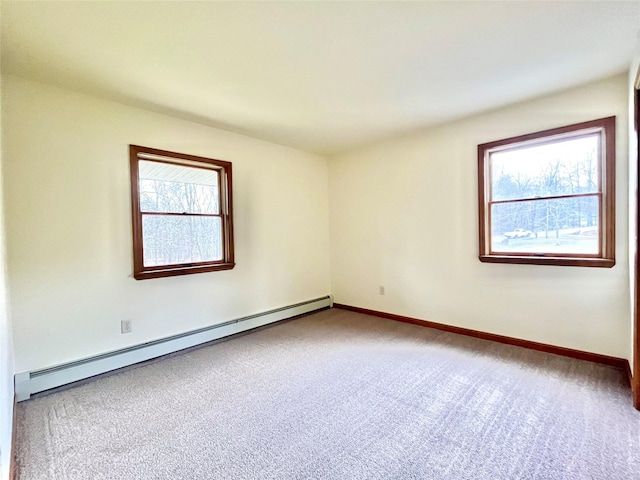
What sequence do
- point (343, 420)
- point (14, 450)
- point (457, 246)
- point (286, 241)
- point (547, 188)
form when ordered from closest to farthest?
1. point (14, 450)
2. point (343, 420)
3. point (547, 188)
4. point (457, 246)
5. point (286, 241)

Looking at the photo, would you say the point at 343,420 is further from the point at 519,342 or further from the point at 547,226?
the point at 547,226

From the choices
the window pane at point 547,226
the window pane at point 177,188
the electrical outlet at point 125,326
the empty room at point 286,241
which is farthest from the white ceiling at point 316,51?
the electrical outlet at point 125,326

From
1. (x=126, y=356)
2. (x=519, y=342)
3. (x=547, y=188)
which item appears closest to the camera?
(x=126, y=356)

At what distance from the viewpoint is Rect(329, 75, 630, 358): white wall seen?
2.71 m

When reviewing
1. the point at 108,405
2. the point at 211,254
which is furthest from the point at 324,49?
the point at 108,405

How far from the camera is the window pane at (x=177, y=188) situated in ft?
10.2

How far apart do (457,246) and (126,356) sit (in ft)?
12.1

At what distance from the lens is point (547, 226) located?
3.03 metres

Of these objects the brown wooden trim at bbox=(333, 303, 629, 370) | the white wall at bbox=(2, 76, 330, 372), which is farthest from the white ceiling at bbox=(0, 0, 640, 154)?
the brown wooden trim at bbox=(333, 303, 629, 370)

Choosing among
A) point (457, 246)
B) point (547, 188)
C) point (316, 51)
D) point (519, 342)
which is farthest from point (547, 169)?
point (316, 51)

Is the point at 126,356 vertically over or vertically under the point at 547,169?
under

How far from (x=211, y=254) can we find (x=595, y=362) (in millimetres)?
3991

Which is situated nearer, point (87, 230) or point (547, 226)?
point (87, 230)

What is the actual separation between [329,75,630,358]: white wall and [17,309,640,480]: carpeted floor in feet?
1.43
